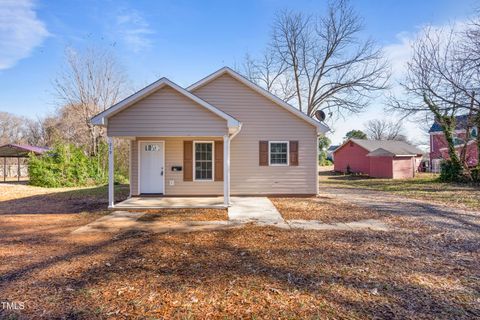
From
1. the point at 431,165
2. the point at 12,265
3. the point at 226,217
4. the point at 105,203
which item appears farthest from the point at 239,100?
the point at 431,165

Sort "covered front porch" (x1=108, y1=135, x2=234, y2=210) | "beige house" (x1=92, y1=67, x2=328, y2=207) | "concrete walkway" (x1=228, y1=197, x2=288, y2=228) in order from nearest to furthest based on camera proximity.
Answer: "concrete walkway" (x1=228, y1=197, x2=288, y2=228) < "covered front porch" (x1=108, y1=135, x2=234, y2=210) < "beige house" (x1=92, y1=67, x2=328, y2=207)

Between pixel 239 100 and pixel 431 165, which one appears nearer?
pixel 239 100

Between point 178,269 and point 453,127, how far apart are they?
23342 mm

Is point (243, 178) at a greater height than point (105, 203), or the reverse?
point (243, 178)

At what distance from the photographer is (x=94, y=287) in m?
3.58

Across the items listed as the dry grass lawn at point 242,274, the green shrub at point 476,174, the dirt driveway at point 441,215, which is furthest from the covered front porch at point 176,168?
the green shrub at point 476,174

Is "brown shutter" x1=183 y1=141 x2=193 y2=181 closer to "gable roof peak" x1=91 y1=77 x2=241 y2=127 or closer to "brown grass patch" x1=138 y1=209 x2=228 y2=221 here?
"brown grass patch" x1=138 y1=209 x2=228 y2=221

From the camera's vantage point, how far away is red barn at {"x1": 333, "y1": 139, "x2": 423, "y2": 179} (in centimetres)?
2486

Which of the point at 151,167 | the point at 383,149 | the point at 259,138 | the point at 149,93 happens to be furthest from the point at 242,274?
the point at 383,149

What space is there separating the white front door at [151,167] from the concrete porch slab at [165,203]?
654mm

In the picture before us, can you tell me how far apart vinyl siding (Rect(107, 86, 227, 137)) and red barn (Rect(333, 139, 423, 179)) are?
2123 centimetres

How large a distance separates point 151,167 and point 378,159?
72.9ft

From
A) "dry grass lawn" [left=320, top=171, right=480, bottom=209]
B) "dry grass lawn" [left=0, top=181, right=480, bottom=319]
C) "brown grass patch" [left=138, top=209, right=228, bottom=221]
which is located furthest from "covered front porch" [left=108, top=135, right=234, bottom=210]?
"dry grass lawn" [left=320, top=171, right=480, bottom=209]

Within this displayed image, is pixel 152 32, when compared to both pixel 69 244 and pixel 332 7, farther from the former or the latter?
pixel 332 7
